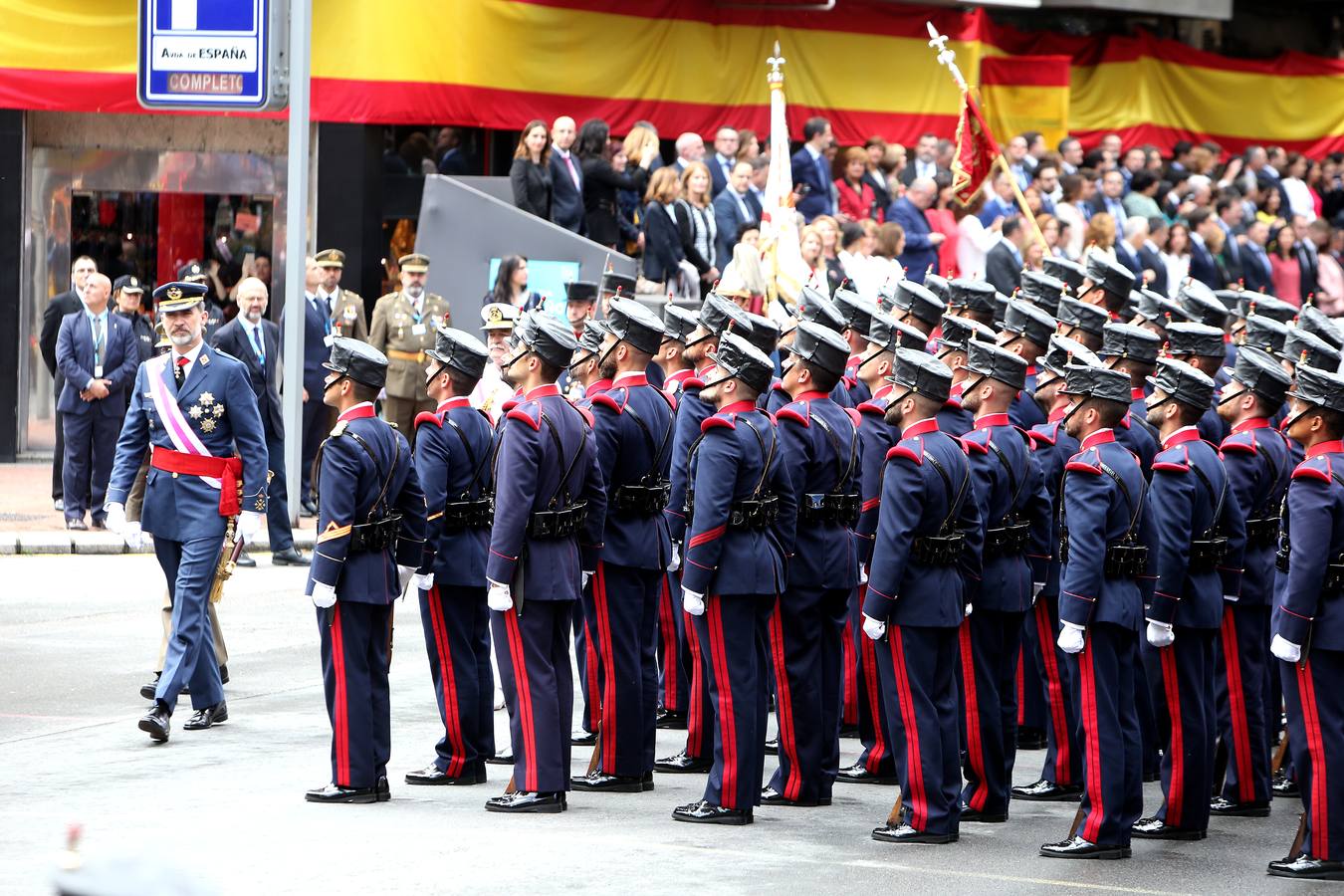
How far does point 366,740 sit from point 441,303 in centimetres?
934

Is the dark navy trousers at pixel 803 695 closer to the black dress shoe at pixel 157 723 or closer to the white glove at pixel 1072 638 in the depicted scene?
the white glove at pixel 1072 638

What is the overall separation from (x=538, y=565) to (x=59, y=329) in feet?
32.5

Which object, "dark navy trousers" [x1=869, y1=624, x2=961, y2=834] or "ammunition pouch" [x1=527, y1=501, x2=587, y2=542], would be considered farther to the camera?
"ammunition pouch" [x1=527, y1=501, x2=587, y2=542]

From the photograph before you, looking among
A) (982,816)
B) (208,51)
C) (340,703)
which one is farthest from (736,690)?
(208,51)

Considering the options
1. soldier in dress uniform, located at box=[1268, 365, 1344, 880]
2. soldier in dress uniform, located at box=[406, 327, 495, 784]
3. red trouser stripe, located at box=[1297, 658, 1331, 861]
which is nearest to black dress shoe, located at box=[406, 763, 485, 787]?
soldier in dress uniform, located at box=[406, 327, 495, 784]

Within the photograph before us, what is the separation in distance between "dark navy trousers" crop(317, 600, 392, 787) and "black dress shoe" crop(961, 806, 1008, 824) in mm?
2547

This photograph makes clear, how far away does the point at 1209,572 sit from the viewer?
9.54 meters

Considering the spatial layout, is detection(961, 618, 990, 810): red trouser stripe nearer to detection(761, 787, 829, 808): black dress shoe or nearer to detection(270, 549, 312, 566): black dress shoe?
detection(761, 787, 829, 808): black dress shoe

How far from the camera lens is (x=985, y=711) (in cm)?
952

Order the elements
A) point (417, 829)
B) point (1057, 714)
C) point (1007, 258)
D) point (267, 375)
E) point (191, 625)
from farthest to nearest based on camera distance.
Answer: point (1007, 258), point (267, 375), point (191, 625), point (1057, 714), point (417, 829)

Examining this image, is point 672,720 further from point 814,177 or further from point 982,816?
point 814,177

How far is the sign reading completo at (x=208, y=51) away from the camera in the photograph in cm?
1756

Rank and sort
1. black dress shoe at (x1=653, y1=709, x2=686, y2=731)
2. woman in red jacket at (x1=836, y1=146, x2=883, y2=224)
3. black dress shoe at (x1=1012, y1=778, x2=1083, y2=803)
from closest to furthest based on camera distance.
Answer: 1. black dress shoe at (x1=1012, y1=778, x2=1083, y2=803)
2. black dress shoe at (x1=653, y1=709, x2=686, y2=731)
3. woman in red jacket at (x1=836, y1=146, x2=883, y2=224)

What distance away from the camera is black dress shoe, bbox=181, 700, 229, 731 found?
11.1 meters
